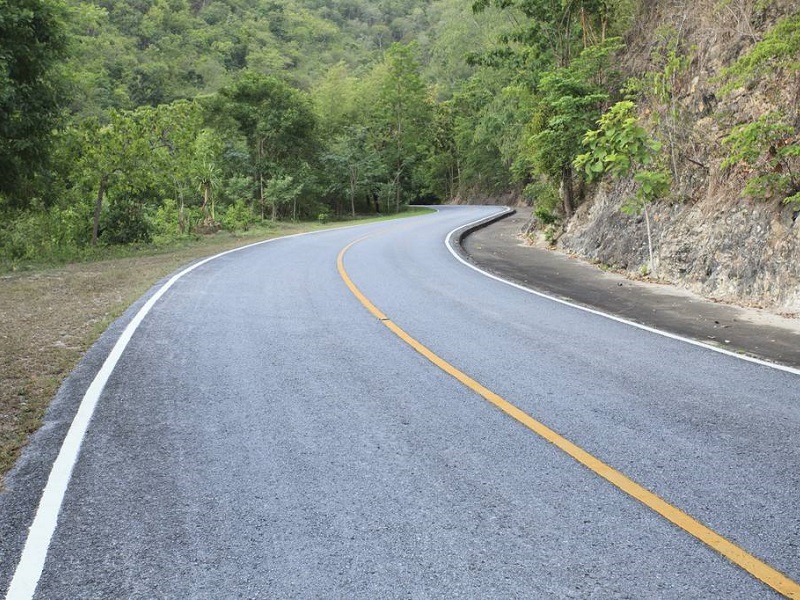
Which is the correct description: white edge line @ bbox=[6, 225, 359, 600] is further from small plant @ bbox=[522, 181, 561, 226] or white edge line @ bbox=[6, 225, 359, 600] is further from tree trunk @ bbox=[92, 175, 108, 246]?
small plant @ bbox=[522, 181, 561, 226]

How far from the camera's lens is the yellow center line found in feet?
8.75

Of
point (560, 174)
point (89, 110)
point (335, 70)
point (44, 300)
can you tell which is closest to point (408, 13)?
point (335, 70)

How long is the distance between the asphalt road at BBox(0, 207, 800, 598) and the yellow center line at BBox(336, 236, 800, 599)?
2.0 inches

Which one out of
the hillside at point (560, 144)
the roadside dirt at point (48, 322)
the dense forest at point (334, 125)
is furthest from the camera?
the dense forest at point (334, 125)

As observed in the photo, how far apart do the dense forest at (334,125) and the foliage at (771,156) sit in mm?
34

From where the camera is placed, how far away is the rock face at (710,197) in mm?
10031

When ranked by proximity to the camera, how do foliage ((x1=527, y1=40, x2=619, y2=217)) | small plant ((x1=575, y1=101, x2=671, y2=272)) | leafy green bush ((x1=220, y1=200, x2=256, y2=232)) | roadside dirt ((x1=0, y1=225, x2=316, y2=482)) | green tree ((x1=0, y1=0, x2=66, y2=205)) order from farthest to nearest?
leafy green bush ((x1=220, y1=200, x2=256, y2=232))
foliage ((x1=527, y1=40, x2=619, y2=217))
green tree ((x1=0, y1=0, x2=66, y2=205))
small plant ((x1=575, y1=101, x2=671, y2=272))
roadside dirt ((x1=0, y1=225, x2=316, y2=482))

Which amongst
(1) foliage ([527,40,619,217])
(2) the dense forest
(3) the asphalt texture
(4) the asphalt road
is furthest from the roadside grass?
(1) foliage ([527,40,619,217])

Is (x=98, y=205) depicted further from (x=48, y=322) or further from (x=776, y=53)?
(x=776, y=53)

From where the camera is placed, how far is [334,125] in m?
50.9

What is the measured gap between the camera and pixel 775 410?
4.81 metres

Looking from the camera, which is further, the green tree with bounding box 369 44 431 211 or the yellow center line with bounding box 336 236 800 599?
the green tree with bounding box 369 44 431 211

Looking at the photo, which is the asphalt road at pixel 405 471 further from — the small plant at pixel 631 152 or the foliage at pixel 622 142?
the foliage at pixel 622 142

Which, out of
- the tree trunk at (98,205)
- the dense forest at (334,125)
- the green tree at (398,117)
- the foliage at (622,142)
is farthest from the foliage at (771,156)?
the green tree at (398,117)
